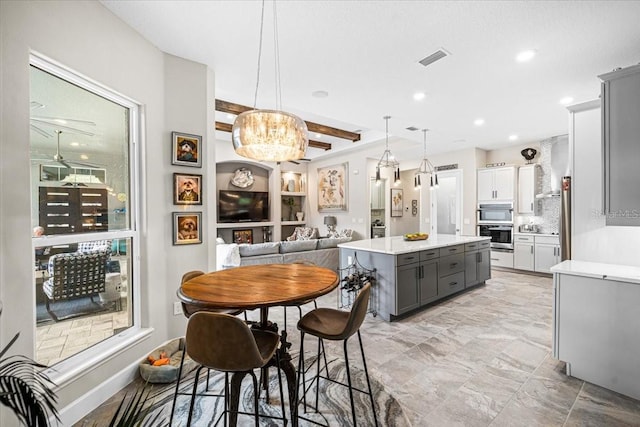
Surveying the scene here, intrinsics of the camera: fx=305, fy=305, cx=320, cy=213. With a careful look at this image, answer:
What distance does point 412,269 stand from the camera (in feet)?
12.4

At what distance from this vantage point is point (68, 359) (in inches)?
81.8

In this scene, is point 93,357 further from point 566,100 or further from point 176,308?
point 566,100

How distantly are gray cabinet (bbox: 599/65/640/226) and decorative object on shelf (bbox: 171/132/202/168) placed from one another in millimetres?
3443

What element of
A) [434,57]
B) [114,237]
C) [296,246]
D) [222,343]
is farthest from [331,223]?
[222,343]

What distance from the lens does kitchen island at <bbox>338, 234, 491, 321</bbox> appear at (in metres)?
3.63

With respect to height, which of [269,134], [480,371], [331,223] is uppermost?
[269,134]

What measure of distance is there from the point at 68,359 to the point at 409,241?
13.3ft

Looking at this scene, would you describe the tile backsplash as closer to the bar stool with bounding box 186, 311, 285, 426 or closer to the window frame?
the bar stool with bounding box 186, 311, 285, 426

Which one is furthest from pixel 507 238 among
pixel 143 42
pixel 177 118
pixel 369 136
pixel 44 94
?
pixel 44 94

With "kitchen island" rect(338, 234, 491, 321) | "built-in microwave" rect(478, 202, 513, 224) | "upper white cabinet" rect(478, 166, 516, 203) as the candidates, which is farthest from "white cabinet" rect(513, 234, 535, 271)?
"kitchen island" rect(338, 234, 491, 321)

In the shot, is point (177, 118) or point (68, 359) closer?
point (68, 359)

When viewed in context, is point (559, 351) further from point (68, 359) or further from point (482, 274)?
point (68, 359)

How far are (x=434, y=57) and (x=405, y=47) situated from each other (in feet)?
1.17

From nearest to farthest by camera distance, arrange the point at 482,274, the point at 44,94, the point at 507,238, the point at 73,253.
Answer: the point at 44,94
the point at 73,253
the point at 482,274
the point at 507,238
